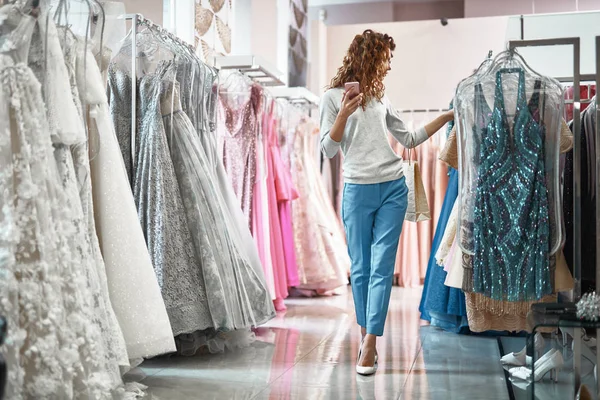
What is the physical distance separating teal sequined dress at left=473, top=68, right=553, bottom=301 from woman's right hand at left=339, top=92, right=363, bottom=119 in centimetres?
60

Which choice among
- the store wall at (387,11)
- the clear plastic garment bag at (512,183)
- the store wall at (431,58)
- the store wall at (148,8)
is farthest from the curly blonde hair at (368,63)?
the store wall at (387,11)

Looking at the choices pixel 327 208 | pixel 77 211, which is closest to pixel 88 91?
pixel 77 211

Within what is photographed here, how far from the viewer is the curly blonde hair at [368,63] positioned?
11.0 feet

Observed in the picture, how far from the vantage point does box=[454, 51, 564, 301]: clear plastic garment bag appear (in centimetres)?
280

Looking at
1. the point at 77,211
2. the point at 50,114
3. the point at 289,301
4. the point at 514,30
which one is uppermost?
the point at 514,30

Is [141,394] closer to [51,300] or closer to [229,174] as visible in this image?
[51,300]

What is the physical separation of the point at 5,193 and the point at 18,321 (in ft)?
1.16

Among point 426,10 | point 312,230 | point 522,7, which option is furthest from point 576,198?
point 426,10

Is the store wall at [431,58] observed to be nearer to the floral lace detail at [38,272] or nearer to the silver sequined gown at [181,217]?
the silver sequined gown at [181,217]

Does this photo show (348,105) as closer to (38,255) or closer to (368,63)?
(368,63)

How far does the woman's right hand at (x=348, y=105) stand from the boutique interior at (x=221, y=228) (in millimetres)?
437

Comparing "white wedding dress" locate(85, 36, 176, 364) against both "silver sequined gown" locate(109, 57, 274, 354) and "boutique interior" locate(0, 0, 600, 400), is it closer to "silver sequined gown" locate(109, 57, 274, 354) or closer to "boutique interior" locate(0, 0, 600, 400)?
"boutique interior" locate(0, 0, 600, 400)

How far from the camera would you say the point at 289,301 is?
18.4ft

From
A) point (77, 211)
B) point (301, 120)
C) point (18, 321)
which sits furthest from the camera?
point (301, 120)
